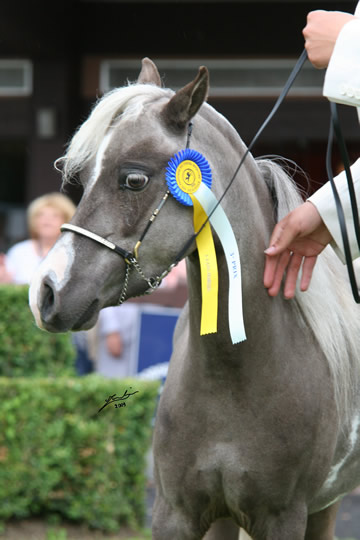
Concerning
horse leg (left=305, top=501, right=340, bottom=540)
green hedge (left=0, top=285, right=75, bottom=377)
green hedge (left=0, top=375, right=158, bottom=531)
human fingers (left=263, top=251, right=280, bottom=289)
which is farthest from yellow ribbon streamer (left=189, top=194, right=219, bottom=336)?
green hedge (left=0, top=285, right=75, bottom=377)

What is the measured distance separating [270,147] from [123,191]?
7.07 metres

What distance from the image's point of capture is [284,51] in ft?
28.5

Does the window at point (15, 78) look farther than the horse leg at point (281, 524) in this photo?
Yes

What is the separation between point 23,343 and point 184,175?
3.12 meters

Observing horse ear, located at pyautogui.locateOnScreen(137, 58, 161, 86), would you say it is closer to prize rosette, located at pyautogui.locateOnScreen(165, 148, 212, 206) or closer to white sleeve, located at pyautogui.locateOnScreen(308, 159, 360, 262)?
prize rosette, located at pyautogui.locateOnScreen(165, 148, 212, 206)

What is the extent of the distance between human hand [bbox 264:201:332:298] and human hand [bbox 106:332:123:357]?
131 inches

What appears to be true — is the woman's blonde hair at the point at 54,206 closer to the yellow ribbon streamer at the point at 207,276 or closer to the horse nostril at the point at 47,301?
the yellow ribbon streamer at the point at 207,276

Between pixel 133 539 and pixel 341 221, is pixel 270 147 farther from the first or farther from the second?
pixel 341 221

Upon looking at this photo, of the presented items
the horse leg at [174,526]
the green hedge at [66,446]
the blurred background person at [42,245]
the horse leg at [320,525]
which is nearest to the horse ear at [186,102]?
the horse leg at [174,526]

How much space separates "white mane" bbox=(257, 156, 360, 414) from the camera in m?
2.84

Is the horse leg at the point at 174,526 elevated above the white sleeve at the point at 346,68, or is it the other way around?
the white sleeve at the point at 346,68

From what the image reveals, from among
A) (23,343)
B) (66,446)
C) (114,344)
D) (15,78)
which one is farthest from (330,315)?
(15,78)

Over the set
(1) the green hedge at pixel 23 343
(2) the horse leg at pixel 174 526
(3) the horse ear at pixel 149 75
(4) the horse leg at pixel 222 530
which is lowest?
(1) the green hedge at pixel 23 343

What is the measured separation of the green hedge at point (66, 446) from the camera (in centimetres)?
489
